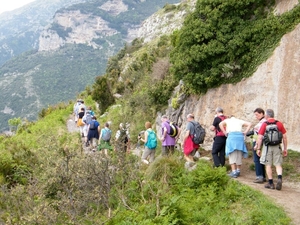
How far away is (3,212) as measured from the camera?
23.4ft

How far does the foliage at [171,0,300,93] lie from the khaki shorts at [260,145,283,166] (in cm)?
407

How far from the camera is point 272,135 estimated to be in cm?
721

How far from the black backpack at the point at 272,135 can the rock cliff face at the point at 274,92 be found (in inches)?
107

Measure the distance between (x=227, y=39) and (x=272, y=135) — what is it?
4948mm

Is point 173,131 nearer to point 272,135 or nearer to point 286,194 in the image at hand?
point 272,135

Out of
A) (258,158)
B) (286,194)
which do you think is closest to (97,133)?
(258,158)

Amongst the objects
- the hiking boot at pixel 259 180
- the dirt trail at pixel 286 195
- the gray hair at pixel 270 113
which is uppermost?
the gray hair at pixel 270 113

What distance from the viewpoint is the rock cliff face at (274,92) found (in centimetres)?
991

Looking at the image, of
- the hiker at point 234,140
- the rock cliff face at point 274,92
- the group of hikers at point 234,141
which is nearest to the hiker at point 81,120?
the group of hikers at point 234,141

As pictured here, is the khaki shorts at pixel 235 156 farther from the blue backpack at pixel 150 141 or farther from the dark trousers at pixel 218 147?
the blue backpack at pixel 150 141

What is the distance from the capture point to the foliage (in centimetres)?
1084

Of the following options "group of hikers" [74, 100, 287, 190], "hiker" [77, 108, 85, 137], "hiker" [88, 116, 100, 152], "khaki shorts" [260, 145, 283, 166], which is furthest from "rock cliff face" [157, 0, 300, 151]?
"hiker" [77, 108, 85, 137]

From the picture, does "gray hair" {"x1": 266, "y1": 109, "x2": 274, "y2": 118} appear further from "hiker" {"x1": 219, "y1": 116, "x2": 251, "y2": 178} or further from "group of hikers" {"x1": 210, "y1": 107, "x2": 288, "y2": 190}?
"hiker" {"x1": 219, "y1": 116, "x2": 251, "y2": 178}

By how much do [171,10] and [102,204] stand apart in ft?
169
